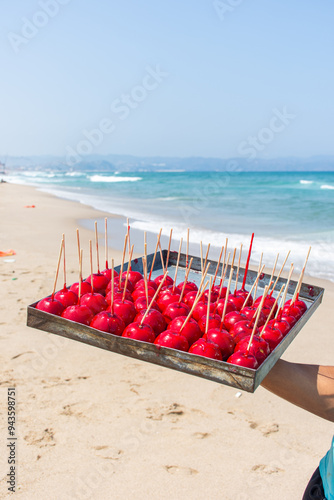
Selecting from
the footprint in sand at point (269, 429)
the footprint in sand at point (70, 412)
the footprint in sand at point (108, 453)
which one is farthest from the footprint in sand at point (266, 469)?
the footprint in sand at point (70, 412)

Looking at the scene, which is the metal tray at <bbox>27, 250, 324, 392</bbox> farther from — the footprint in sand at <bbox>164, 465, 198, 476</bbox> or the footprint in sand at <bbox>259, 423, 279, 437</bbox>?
the footprint in sand at <bbox>259, 423, 279, 437</bbox>

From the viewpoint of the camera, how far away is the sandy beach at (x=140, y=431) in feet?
8.10

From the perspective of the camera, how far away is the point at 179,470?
2574 mm

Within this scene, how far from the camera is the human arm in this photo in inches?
72.2

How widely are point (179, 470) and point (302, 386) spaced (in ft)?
3.60

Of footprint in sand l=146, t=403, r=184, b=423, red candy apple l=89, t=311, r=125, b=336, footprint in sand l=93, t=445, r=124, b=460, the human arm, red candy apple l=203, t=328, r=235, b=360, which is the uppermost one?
red candy apple l=89, t=311, r=125, b=336

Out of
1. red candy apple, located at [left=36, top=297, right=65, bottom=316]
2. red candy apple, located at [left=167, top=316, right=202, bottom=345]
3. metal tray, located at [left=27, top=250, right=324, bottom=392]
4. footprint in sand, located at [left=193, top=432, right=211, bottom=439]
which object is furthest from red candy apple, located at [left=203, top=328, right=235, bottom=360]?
footprint in sand, located at [left=193, top=432, right=211, bottom=439]

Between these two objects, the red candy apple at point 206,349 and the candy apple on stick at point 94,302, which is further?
the candy apple on stick at point 94,302

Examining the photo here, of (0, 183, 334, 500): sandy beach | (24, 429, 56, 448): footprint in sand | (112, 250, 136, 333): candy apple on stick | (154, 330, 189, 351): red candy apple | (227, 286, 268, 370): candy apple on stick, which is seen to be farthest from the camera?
(24, 429, 56, 448): footprint in sand

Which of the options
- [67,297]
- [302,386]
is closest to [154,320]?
[67,297]

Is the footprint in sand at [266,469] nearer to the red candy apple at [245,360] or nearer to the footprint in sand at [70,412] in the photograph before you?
the footprint in sand at [70,412]

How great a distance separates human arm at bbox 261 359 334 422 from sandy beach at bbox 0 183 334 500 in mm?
864

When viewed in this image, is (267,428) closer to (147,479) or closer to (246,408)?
(246,408)

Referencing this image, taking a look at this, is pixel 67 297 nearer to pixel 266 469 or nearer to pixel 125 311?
pixel 125 311
